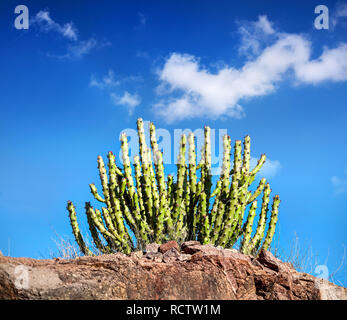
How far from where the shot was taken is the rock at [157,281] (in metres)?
4.13

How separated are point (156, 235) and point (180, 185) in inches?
48.3

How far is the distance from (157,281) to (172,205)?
13.2ft

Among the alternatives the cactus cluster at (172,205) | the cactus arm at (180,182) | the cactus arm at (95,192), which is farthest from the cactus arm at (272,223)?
the cactus arm at (95,192)

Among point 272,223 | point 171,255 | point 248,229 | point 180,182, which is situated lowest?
point 171,255

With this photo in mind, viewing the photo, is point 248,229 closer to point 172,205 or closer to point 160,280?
point 172,205

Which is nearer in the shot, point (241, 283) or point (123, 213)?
point (241, 283)

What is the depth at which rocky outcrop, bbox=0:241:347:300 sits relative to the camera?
4.14 m

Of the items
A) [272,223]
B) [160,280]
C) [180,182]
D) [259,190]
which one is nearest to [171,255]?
[160,280]

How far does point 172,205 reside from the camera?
8.81 meters

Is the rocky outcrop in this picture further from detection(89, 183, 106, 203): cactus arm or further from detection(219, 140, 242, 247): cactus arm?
detection(89, 183, 106, 203): cactus arm

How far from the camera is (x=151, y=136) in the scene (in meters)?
8.88
